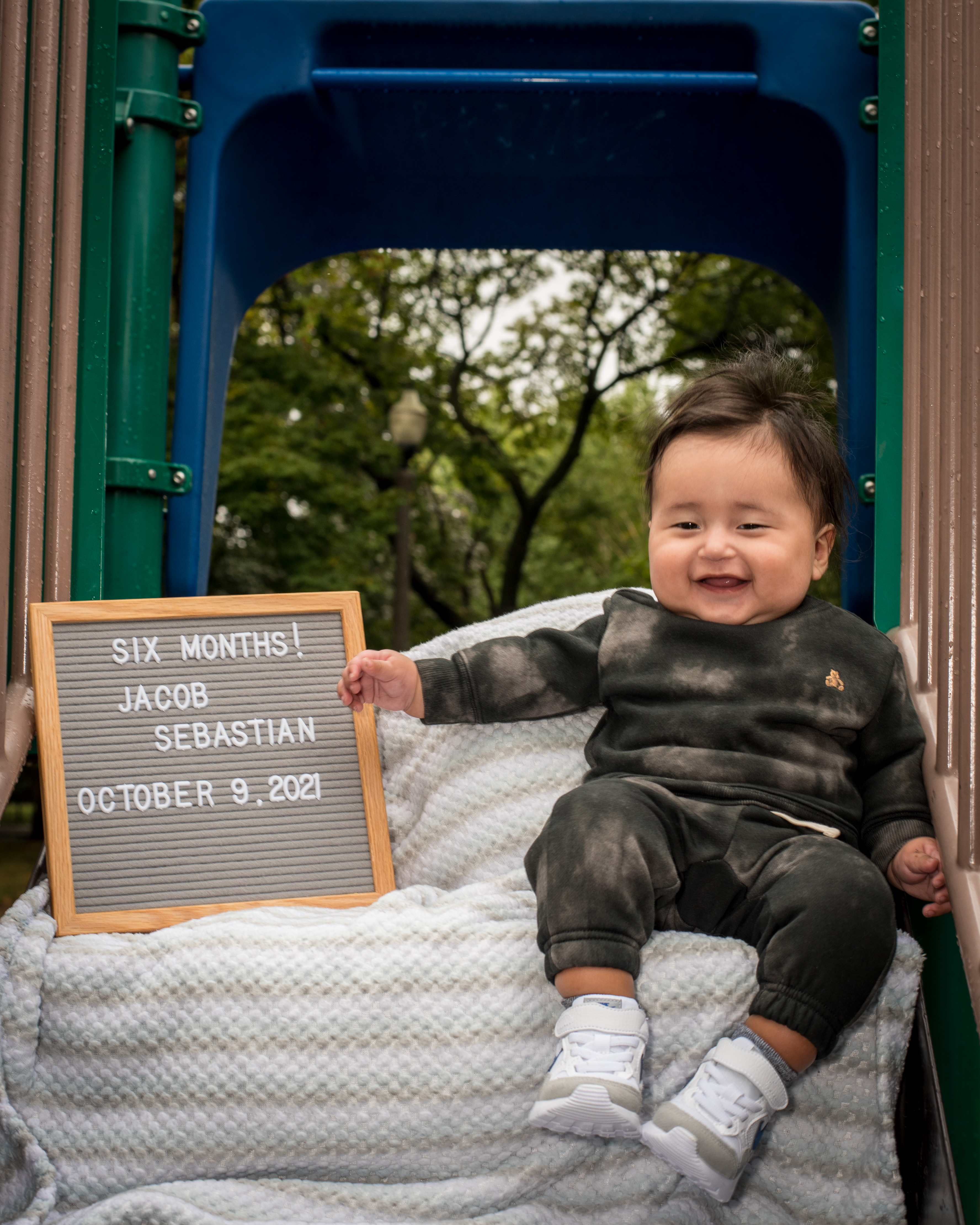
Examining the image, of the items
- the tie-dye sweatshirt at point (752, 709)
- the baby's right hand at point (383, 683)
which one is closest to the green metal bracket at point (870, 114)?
the tie-dye sweatshirt at point (752, 709)

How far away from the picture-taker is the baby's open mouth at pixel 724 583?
172cm

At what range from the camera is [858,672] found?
1671 mm

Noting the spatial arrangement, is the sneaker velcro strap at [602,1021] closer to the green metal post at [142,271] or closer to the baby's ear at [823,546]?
the baby's ear at [823,546]

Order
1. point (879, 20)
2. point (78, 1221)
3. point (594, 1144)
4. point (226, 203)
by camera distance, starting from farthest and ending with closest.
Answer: point (226, 203), point (879, 20), point (594, 1144), point (78, 1221)

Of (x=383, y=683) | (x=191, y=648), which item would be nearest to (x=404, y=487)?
(x=191, y=648)

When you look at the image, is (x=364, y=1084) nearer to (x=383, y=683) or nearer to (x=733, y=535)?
(x=383, y=683)

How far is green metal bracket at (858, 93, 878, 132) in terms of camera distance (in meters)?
2.25

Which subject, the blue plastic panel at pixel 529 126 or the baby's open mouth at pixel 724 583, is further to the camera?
the blue plastic panel at pixel 529 126

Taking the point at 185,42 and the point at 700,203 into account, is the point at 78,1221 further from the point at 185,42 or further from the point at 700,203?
the point at 700,203

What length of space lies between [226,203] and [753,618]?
1546mm

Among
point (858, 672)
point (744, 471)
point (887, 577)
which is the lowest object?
point (858, 672)

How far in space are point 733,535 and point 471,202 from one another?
149 centimetres

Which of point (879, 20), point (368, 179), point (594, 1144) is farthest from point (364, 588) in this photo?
point (594, 1144)

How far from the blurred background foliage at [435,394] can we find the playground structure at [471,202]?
623cm
